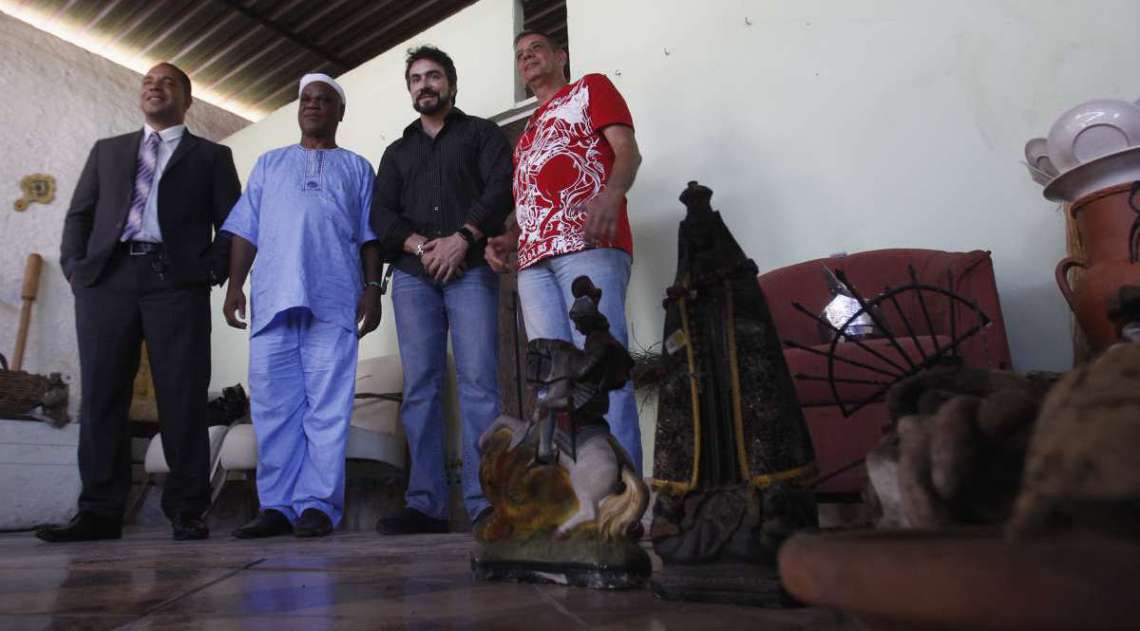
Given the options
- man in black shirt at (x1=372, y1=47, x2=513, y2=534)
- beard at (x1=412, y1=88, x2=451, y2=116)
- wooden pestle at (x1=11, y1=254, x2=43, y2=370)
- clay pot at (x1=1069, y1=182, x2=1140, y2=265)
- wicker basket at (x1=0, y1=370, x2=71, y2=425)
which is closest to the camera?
clay pot at (x1=1069, y1=182, x2=1140, y2=265)

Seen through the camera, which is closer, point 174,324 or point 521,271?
point 521,271

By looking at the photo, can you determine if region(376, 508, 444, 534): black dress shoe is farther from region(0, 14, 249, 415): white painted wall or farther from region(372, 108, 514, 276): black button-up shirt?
region(0, 14, 249, 415): white painted wall

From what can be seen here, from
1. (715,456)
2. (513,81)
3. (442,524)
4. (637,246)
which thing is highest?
(513,81)

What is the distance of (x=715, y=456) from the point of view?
3.07 ft

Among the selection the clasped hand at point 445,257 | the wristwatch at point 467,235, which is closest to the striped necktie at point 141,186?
the clasped hand at point 445,257

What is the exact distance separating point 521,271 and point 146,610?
1367 mm

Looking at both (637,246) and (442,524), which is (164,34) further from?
(442,524)

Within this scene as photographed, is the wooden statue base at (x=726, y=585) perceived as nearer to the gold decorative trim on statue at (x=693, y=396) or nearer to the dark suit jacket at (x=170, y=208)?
the gold decorative trim on statue at (x=693, y=396)

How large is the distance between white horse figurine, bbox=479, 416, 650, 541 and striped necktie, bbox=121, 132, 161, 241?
7.18ft

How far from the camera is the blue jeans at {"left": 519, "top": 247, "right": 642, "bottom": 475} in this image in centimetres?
186

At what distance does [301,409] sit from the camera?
269 cm

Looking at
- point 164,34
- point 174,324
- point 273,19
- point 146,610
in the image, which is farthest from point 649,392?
point 164,34

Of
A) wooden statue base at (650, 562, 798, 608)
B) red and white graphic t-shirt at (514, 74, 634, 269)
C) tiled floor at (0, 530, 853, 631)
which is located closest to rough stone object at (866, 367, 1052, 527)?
tiled floor at (0, 530, 853, 631)

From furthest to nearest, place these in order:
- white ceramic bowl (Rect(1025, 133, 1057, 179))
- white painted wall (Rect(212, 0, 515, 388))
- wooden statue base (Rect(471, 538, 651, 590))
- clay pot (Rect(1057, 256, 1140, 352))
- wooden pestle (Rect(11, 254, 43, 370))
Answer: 1. wooden pestle (Rect(11, 254, 43, 370))
2. white painted wall (Rect(212, 0, 515, 388))
3. white ceramic bowl (Rect(1025, 133, 1057, 179))
4. clay pot (Rect(1057, 256, 1140, 352))
5. wooden statue base (Rect(471, 538, 651, 590))
